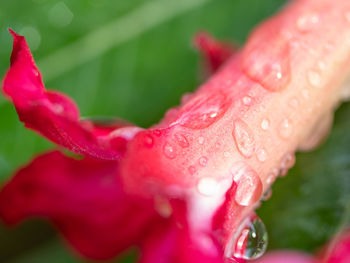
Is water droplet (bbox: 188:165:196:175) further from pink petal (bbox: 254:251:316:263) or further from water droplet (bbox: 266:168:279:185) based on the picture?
pink petal (bbox: 254:251:316:263)

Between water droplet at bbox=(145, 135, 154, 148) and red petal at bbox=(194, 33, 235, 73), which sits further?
red petal at bbox=(194, 33, 235, 73)

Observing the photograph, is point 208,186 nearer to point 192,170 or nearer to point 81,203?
point 192,170

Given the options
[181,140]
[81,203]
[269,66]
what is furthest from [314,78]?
[81,203]

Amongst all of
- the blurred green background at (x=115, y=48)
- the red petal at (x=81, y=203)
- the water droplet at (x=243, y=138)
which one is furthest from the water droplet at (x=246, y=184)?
the blurred green background at (x=115, y=48)

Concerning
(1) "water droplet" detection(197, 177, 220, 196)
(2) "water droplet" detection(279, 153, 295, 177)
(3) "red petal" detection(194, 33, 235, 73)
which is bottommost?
(1) "water droplet" detection(197, 177, 220, 196)

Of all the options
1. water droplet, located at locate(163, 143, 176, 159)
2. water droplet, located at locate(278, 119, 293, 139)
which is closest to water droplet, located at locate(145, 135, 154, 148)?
water droplet, located at locate(163, 143, 176, 159)

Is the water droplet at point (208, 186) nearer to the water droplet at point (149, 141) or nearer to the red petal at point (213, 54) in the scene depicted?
the water droplet at point (149, 141)
